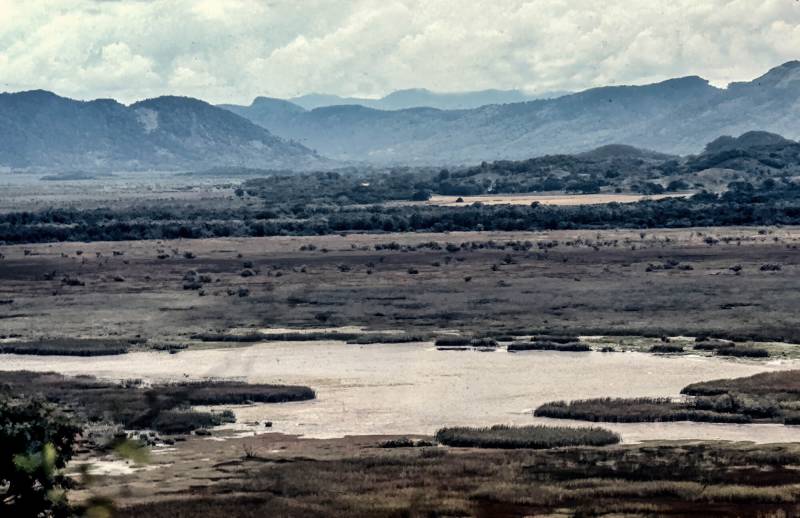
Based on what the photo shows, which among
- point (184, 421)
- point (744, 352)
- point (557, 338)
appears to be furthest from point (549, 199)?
point (184, 421)

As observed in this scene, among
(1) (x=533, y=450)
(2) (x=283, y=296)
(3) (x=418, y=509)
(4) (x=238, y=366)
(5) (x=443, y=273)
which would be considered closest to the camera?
(3) (x=418, y=509)

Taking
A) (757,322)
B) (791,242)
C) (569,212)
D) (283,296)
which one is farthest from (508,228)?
(757,322)

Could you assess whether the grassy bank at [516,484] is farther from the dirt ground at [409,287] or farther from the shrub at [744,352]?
the dirt ground at [409,287]

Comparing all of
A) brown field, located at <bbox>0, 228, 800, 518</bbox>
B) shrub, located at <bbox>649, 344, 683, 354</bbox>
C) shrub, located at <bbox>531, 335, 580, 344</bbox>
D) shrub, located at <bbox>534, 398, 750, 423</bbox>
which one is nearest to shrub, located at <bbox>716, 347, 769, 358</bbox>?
brown field, located at <bbox>0, 228, 800, 518</bbox>

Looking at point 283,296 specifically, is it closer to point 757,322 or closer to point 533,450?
point 757,322

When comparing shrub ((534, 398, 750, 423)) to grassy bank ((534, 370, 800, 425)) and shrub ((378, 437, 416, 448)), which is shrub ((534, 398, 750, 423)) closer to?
grassy bank ((534, 370, 800, 425))

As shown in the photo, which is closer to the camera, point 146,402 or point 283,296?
point 146,402

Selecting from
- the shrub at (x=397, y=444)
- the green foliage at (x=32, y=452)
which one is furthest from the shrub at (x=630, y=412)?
the green foliage at (x=32, y=452)
